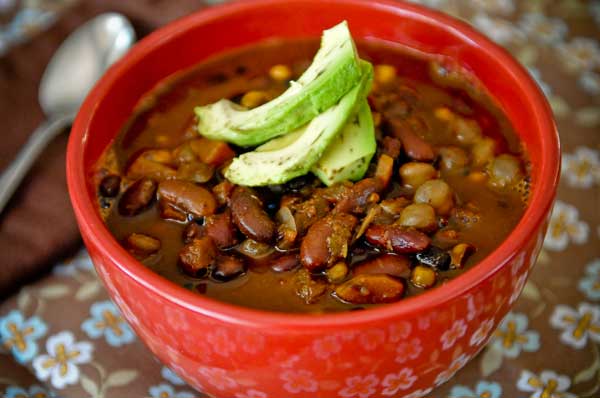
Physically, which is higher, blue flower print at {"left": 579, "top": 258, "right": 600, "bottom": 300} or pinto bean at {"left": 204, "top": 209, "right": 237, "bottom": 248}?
pinto bean at {"left": 204, "top": 209, "right": 237, "bottom": 248}

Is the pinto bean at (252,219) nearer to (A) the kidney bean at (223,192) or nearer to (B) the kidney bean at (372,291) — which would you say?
(A) the kidney bean at (223,192)

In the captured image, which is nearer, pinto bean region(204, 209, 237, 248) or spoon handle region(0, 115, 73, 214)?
pinto bean region(204, 209, 237, 248)

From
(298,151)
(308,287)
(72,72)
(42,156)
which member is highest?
(298,151)

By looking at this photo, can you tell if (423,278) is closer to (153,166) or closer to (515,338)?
(515,338)

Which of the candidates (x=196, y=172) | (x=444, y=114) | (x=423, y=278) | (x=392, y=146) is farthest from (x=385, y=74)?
(x=423, y=278)

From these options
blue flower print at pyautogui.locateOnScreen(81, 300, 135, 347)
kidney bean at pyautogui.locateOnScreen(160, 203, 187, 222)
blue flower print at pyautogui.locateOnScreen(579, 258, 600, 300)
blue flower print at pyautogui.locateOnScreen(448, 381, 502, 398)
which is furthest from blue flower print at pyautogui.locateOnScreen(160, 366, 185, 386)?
blue flower print at pyautogui.locateOnScreen(579, 258, 600, 300)

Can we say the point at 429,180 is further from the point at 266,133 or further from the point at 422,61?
the point at 422,61

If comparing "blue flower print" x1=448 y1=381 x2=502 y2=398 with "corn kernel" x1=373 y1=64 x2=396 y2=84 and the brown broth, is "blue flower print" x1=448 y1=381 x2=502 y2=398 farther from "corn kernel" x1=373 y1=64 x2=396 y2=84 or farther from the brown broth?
"corn kernel" x1=373 y1=64 x2=396 y2=84
